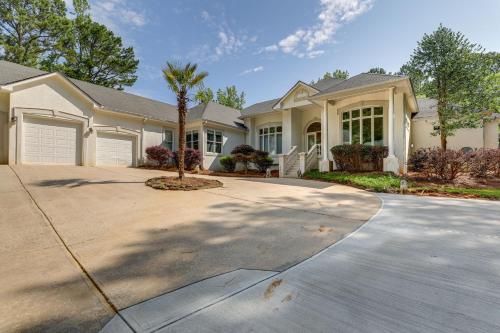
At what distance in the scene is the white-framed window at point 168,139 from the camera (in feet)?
59.9

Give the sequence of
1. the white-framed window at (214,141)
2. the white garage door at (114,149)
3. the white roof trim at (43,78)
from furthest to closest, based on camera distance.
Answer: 1. the white-framed window at (214,141)
2. the white garage door at (114,149)
3. the white roof trim at (43,78)

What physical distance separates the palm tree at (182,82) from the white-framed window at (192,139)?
9126mm

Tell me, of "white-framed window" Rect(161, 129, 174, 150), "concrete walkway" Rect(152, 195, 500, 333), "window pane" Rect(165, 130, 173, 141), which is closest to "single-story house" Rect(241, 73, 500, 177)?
"white-framed window" Rect(161, 129, 174, 150)

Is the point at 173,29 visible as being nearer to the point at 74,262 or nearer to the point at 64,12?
the point at 74,262

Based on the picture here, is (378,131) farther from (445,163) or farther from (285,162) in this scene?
(285,162)

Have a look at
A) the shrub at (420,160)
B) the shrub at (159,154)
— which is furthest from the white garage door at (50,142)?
the shrub at (420,160)

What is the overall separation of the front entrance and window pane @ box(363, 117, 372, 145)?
13.8 ft

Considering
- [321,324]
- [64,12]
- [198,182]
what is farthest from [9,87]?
[64,12]

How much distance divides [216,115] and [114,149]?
7947 millimetres

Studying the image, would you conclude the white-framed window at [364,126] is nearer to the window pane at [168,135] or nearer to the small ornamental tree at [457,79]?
the small ornamental tree at [457,79]

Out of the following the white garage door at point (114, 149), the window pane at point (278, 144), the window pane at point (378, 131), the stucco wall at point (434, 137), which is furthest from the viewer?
the window pane at point (278, 144)

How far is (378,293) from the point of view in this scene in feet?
7.09

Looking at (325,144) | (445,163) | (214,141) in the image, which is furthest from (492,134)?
(214,141)

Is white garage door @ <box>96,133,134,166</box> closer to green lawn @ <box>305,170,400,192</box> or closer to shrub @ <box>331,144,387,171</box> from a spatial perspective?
green lawn @ <box>305,170,400,192</box>
